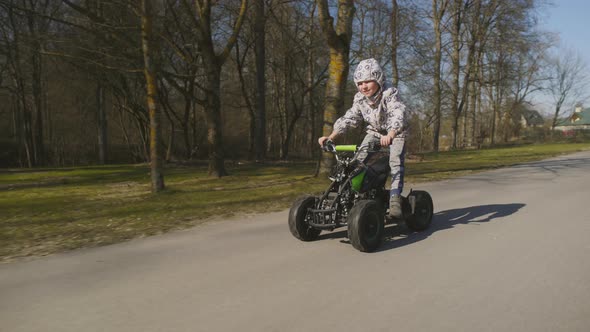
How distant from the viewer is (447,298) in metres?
3.09

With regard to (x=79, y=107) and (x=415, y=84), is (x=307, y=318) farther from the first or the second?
(x=79, y=107)

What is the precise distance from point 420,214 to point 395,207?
1.85 feet

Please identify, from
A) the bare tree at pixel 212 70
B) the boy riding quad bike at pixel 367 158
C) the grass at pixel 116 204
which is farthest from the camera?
the bare tree at pixel 212 70

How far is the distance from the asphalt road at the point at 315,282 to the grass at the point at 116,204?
802 mm

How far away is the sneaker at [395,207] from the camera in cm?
478

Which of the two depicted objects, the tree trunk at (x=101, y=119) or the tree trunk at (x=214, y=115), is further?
the tree trunk at (x=101, y=119)

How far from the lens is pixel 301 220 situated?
4715 millimetres

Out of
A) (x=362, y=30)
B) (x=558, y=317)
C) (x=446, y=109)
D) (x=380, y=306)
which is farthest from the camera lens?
(x=446, y=109)

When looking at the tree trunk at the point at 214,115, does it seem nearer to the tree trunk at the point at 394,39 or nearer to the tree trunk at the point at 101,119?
the tree trunk at the point at 394,39

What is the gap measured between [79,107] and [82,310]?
27.5 metres

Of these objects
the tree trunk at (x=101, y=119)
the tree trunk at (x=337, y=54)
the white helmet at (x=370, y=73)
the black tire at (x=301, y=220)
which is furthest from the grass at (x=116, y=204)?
the tree trunk at (x=101, y=119)

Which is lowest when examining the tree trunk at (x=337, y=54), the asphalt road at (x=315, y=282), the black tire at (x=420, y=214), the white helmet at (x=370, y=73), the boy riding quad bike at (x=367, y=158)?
the asphalt road at (x=315, y=282)

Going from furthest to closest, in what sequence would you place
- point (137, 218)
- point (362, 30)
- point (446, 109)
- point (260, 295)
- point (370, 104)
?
1. point (446, 109)
2. point (362, 30)
3. point (137, 218)
4. point (370, 104)
5. point (260, 295)

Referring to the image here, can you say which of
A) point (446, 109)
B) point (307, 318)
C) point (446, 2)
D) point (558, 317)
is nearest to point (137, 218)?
point (307, 318)
